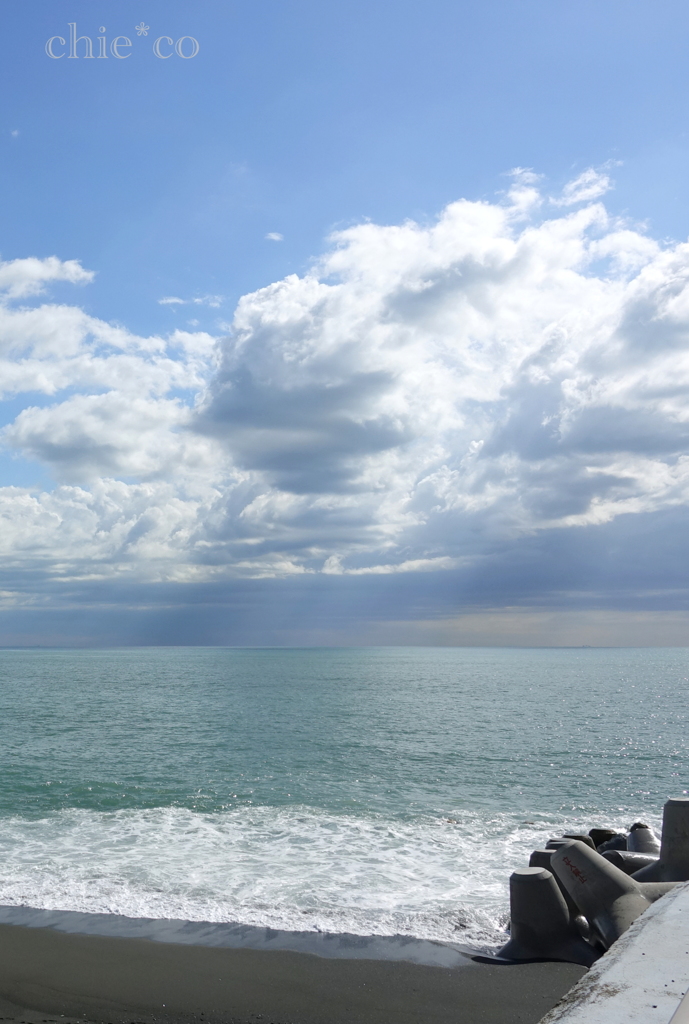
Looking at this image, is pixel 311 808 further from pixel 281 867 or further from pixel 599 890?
pixel 599 890

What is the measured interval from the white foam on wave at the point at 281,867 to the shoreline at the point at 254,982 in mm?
1118

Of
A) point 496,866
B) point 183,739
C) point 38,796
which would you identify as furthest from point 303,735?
point 496,866

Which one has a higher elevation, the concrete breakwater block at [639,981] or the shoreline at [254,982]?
the concrete breakwater block at [639,981]

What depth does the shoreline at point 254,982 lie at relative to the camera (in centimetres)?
891

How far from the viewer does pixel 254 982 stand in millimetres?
9805

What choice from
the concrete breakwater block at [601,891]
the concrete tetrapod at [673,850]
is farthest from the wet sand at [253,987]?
the concrete tetrapod at [673,850]

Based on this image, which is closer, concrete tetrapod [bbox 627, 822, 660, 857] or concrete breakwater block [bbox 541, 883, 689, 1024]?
concrete breakwater block [bbox 541, 883, 689, 1024]

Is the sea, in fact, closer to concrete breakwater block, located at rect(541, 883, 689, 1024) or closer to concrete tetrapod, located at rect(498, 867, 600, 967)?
concrete tetrapod, located at rect(498, 867, 600, 967)

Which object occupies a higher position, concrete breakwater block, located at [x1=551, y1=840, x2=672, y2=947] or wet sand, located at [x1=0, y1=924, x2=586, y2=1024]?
concrete breakwater block, located at [x1=551, y1=840, x2=672, y2=947]

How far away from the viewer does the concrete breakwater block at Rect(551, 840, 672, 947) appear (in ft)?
32.4

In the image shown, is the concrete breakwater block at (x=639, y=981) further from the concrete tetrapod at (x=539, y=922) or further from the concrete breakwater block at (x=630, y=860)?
the concrete breakwater block at (x=630, y=860)

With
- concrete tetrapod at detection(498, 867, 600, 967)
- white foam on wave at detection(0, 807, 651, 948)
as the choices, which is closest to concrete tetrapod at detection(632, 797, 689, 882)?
concrete tetrapod at detection(498, 867, 600, 967)

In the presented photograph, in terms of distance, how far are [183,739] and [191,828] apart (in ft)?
70.3

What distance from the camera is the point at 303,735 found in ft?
141
